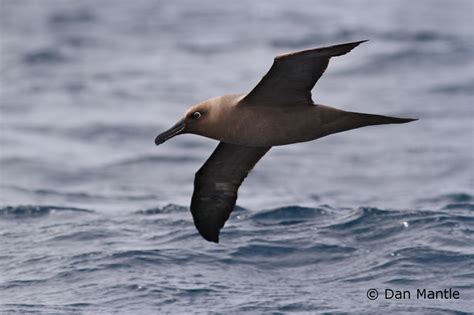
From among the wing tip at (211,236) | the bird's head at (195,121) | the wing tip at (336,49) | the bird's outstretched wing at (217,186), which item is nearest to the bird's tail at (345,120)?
the wing tip at (336,49)

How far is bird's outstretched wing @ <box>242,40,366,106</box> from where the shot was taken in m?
10.2

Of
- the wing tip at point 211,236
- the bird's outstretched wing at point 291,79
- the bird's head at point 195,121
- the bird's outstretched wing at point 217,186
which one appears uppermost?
the bird's outstretched wing at point 291,79

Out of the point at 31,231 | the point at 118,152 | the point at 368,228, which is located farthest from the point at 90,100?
the point at 368,228

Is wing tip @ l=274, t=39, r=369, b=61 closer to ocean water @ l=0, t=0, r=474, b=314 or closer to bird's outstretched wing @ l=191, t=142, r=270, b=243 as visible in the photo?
bird's outstretched wing @ l=191, t=142, r=270, b=243

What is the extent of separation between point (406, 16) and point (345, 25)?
2.24 m

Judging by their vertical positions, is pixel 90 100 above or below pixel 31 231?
above

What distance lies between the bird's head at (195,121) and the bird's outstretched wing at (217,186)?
47.6 inches

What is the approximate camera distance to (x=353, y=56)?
27.3 m

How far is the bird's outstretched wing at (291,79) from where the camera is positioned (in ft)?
33.4

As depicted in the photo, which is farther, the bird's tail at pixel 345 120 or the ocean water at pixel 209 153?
the ocean water at pixel 209 153

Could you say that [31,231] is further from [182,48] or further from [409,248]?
[182,48]

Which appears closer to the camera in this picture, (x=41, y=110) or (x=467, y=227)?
(x=467, y=227)

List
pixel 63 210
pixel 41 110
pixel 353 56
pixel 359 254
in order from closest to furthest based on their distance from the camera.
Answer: pixel 359 254 → pixel 63 210 → pixel 41 110 → pixel 353 56

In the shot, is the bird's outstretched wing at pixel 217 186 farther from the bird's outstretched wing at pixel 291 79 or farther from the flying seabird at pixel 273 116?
the bird's outstretched wing at pixel 291 79
